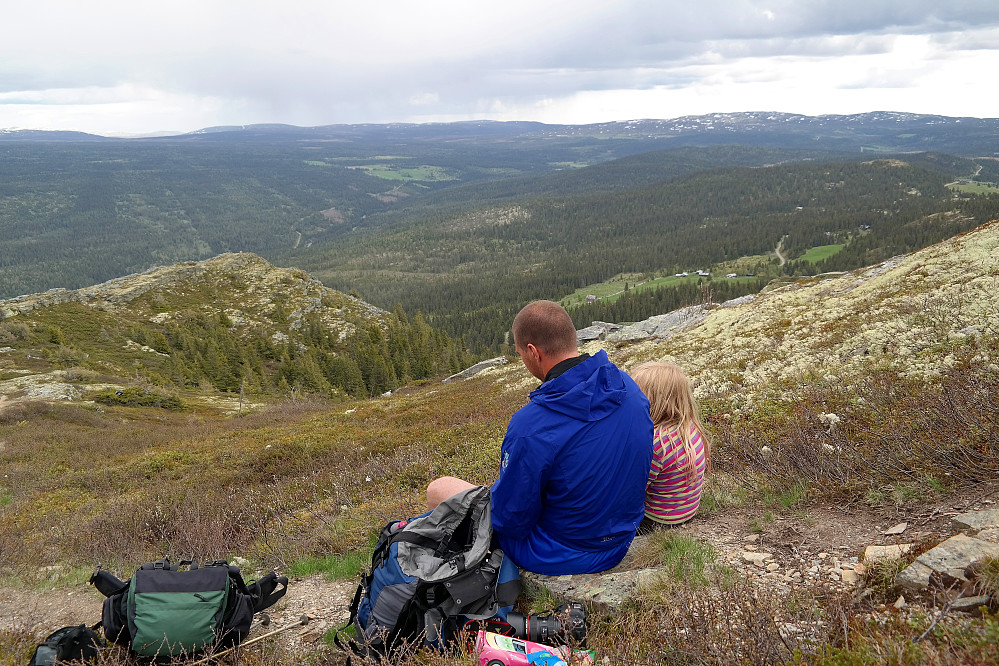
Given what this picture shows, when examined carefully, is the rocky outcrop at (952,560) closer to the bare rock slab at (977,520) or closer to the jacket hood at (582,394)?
the bare rock slab at (977,520)

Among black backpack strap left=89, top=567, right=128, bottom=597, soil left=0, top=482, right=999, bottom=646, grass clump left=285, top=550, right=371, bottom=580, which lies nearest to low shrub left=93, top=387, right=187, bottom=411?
soil left=0, top=482, right=999, bottom=646

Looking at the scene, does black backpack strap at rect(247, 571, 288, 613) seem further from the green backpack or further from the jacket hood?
the jacket hood

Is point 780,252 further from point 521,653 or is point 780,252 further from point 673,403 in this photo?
point 521,653

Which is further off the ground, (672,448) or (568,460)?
(568,460)

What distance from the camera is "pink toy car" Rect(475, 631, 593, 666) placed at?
338 centimetres

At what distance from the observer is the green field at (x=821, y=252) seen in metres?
152

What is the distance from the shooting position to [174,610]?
4.19m

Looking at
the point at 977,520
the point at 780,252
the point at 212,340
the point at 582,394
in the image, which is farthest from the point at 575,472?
the point at 780,252

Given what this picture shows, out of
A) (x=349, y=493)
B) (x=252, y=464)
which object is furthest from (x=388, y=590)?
(x=252, y=464)

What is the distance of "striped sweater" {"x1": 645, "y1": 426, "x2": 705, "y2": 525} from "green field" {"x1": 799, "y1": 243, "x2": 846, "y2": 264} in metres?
169

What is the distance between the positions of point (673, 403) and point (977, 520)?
2258mm

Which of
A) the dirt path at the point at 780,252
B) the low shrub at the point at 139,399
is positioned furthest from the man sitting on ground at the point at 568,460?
the dirt path at the point at 780,252

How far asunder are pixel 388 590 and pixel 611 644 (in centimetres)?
172

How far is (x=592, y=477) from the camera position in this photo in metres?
3.96
